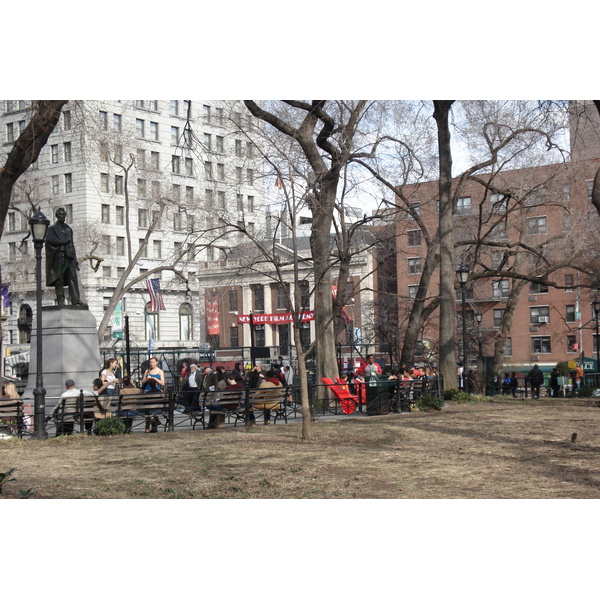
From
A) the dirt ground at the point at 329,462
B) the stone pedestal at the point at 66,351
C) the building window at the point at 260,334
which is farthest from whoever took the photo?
the building window at the point at 260,334

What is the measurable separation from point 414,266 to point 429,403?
4838 cm

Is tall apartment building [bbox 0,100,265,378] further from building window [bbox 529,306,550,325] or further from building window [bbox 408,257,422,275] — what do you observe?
building window [bbox 529,306,550,325]

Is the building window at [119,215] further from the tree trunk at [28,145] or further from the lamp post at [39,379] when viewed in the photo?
the tree trunk at [28,145]

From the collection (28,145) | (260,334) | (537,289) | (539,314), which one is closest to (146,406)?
(28,145)

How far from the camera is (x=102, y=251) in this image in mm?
66562

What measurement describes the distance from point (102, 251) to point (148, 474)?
187 feet

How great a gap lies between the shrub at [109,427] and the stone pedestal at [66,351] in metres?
2.74

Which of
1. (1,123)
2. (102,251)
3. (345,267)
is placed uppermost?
(1,123)

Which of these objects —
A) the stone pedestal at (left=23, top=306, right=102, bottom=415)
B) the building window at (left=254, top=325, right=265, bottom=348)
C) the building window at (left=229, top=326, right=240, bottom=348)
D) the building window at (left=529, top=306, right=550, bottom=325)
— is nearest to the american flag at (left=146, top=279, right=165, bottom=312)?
the stone pedestal at (left=23, top=306, right=102, bottom=415)

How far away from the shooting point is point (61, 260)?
19766 millimetres

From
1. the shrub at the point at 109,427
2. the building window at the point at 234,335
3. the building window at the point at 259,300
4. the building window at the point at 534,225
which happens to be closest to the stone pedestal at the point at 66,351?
the shrub at the point at 109,427

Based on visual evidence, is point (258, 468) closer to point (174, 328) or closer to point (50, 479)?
point (50, 479)

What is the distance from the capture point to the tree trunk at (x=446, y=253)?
26.4 m

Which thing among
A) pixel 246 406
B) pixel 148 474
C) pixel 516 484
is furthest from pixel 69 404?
pixel 516 484
